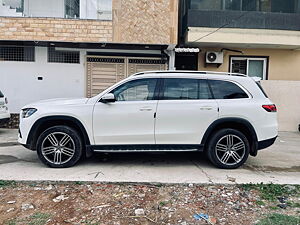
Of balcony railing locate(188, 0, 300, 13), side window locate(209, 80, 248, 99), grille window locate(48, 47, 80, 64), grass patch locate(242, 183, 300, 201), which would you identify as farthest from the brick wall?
grass patch locate(242, 183, 300, 201)

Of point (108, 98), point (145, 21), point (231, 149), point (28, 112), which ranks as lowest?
point (231, 149)

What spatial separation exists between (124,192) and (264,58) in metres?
9.15

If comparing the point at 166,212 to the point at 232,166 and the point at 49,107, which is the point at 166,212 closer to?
the point at 232,166

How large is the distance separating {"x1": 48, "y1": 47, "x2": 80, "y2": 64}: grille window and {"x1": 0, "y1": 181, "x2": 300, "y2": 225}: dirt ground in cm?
651

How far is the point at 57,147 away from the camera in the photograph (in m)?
5.08

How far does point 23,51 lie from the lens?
984cm

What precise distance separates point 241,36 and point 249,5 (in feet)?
4.36

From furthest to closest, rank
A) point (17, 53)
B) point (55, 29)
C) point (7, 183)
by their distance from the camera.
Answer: point (17, 53)
point (55, 29)
point (7, 183)

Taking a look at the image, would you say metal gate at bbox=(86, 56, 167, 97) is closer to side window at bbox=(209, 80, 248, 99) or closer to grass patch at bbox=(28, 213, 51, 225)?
side window at bbox=(209, 80, 248, 99)

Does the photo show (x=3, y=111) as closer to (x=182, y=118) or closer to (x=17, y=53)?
(x=17, y=53)

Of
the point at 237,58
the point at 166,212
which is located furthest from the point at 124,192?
the point at 237,58

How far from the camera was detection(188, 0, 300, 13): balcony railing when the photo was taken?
31.6ft

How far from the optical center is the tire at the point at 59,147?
16.5 ft

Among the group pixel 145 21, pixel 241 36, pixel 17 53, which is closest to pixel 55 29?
pixel 17 53
